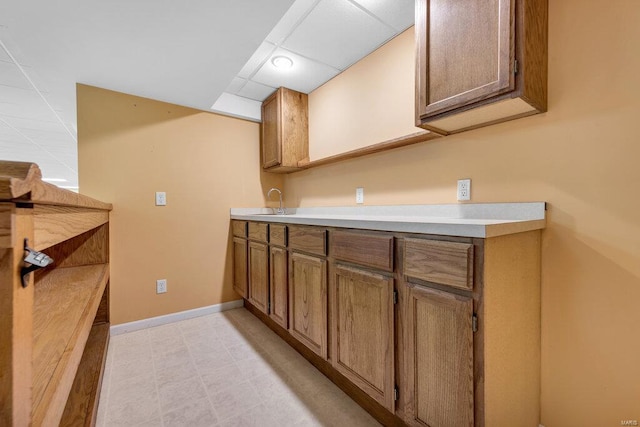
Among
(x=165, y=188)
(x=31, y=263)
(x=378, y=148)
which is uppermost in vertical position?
(x=378, y=148)

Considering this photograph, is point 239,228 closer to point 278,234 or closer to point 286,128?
point 278,234

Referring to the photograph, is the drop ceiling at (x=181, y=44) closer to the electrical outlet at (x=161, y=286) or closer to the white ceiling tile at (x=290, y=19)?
the white ceiling tile at (x=290, y=19)

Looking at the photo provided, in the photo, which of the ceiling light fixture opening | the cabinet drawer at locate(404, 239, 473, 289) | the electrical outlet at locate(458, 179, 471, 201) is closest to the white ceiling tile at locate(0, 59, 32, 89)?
the ceiling light fixture opening

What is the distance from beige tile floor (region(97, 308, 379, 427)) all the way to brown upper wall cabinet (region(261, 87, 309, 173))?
60.3 inches

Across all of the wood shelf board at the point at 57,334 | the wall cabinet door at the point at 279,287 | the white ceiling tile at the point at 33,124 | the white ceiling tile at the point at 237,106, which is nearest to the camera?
the wood shelf board at the point at 57,334

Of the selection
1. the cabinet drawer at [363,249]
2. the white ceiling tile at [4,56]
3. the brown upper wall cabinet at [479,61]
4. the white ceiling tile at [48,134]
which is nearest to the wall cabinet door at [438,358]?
the cabinet drawer at [363,249]

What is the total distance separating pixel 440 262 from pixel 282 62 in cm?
194

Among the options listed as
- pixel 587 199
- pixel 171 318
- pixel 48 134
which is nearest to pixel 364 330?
pixel 587 199

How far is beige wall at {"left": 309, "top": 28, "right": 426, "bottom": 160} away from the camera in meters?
1.79

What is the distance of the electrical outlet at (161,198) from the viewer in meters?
2.39

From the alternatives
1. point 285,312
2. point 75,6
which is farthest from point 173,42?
point 285,312

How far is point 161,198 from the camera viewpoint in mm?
2404

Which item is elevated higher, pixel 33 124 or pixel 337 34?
pixel 337 34

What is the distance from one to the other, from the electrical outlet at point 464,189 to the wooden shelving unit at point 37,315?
5.31ft
